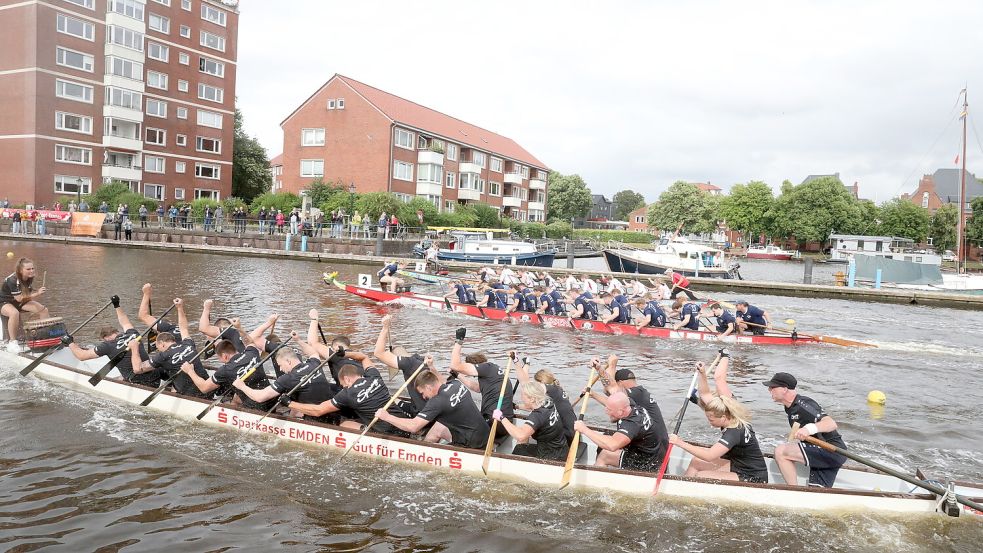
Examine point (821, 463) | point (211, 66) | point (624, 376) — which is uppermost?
point (211, 66)

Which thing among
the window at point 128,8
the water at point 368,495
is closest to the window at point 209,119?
the window at point 128,8

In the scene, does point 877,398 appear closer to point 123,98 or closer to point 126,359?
point 126,359

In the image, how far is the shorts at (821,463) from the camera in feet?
25.3

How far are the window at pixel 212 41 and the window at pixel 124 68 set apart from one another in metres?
6.82

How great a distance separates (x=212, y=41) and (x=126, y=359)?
5493 centimetres

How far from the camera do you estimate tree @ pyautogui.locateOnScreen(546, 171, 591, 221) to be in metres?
106

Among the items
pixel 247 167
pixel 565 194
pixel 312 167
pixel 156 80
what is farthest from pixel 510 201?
pixel 156 80

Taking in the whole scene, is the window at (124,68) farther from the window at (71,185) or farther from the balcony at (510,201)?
the balcony at (510,201)

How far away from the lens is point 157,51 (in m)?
53.9

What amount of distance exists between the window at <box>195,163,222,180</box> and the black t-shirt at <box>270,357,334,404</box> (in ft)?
177

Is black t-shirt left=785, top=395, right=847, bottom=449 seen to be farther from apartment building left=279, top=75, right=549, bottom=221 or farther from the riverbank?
apartment building left=279, top=75, right=549, bottom=221

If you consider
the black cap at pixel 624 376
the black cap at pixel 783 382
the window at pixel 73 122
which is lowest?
the black cap at pixel 624 376

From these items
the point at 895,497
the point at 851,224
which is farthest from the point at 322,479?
the point at 851,224

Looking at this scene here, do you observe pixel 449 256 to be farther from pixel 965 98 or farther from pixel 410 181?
pixel 965 98
